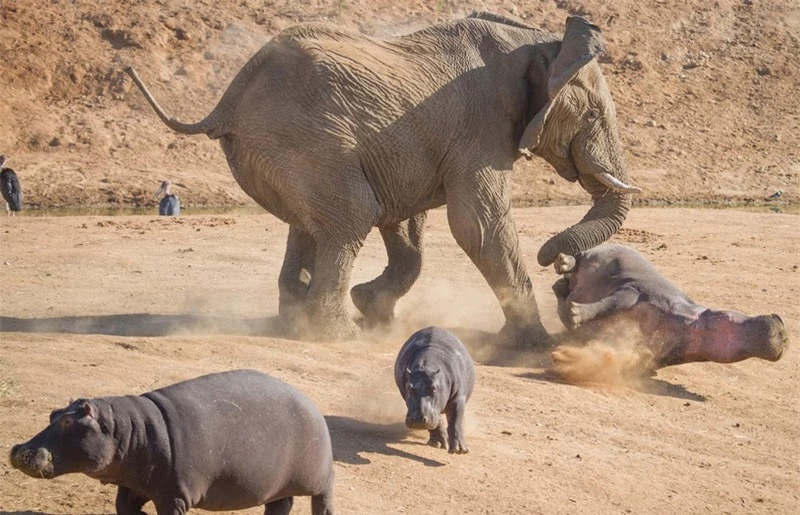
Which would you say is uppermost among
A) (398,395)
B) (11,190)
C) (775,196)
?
(775,196)

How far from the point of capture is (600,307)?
1037 centimetres

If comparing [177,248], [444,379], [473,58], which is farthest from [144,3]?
[444,379]

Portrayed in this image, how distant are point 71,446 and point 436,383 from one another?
260cm

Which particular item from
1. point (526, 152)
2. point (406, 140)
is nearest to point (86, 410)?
point (406, 140)

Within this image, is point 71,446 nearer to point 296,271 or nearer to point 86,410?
point 86,410

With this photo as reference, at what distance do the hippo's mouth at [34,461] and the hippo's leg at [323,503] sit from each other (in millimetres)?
1335

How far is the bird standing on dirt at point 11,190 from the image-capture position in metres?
19.4

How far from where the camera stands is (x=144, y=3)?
88.5 ft

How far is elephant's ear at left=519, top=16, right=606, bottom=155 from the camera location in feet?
35.6

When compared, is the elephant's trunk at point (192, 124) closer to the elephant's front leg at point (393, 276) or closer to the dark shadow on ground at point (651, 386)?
the elephant's front leg at point (393, 276)

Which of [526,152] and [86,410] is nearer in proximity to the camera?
[86,410]

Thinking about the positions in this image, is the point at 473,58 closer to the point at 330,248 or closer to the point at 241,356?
the point at 330,248

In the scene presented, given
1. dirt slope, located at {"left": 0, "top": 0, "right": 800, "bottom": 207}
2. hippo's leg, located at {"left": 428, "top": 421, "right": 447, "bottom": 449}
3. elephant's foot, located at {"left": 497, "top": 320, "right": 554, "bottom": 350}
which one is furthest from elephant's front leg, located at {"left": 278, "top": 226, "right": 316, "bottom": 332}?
dirt slope, located at {"left": 0, "top": 0, "right": 800, "bottom": 207}

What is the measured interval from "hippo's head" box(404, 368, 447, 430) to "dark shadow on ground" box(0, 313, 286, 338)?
3.28m
